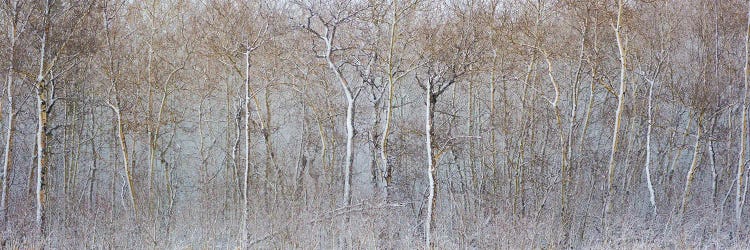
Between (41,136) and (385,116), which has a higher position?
(385,116)

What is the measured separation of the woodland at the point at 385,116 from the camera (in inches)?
451

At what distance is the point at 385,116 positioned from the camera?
50.0ft

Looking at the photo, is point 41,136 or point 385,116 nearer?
point 41,136

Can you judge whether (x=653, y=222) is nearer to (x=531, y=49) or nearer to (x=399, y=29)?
(x=531, y=49)

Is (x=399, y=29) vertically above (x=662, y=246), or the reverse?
(x=399, y=29)

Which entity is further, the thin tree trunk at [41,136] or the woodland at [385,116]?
the woodland at [385,116]

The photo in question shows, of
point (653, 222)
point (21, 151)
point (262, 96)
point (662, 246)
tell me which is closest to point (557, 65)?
point (653, 222)

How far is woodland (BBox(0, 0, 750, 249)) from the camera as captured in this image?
451 inches

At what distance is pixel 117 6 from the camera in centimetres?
1566

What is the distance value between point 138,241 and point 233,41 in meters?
4.82

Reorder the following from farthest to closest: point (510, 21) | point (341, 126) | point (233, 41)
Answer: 1. point (341, 126)
2. point (510, 21)
3. point (233, 41)

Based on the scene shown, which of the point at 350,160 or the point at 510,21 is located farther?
the point at 510,21

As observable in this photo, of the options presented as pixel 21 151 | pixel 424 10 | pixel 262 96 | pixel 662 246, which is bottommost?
pixel 662 246

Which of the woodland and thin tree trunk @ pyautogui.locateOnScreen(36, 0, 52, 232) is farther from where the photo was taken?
the woodland
